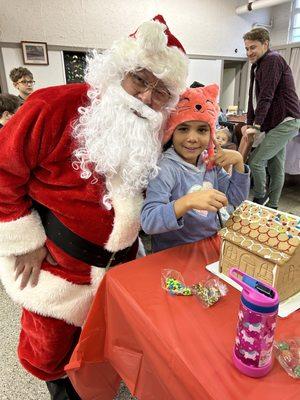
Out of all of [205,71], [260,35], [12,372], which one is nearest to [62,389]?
[12,372]

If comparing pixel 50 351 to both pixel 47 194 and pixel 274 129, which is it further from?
pixel 274 129

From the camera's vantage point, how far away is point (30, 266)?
1.11 meters

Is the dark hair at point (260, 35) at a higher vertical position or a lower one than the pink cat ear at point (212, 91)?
higher

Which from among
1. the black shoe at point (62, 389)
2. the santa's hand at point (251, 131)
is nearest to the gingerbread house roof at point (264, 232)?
the black shoe at point (62, 389)

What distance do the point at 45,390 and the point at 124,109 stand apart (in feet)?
4.41

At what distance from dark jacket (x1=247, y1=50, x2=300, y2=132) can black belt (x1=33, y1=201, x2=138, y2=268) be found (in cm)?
228

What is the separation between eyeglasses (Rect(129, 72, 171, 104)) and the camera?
1.10 m

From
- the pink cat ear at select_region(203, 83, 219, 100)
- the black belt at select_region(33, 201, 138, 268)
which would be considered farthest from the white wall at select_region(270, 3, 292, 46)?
the black belt at select_region(33, 201, 138, 268)

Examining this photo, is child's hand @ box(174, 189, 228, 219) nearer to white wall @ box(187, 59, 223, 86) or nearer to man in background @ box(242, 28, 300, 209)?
man in background @ box(242, 28, 300, 209)

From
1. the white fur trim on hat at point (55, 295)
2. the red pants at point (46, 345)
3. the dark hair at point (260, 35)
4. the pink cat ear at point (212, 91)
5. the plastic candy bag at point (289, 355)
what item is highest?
the dark hair at point (260, 35)

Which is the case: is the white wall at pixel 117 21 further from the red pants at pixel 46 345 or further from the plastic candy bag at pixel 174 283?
the plastic candy bag at pixel 174 283

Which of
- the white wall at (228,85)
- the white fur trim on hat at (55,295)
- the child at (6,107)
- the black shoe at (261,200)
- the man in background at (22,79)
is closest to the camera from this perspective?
the white fur trim on hat at (55,295)

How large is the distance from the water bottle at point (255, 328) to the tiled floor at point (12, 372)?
1.05 meters

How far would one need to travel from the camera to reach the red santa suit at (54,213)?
1005 mm
